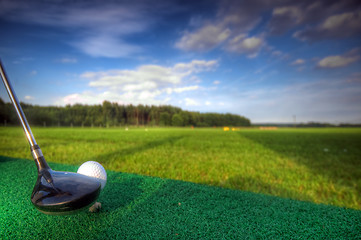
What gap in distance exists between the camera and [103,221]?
2092 mm

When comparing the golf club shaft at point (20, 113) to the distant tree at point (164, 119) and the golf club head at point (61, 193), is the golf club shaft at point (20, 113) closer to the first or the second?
the golf club head at point (61, 193)

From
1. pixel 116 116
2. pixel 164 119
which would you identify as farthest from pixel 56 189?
pixel 164 119

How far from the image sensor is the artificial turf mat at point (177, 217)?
1.94 m

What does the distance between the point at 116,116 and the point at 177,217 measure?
72188 millimetres

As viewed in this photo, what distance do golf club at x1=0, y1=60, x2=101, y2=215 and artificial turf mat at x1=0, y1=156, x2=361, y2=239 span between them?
0.59 meters

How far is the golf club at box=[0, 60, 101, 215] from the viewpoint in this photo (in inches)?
56.6

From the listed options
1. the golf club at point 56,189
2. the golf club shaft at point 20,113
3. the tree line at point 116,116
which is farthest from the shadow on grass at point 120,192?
the tree line at point 116,116

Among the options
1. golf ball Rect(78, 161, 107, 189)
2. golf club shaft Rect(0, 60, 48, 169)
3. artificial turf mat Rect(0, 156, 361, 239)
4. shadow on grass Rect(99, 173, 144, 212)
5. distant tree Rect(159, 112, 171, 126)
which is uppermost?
distant tree Rect(159, 112, 171, 126)

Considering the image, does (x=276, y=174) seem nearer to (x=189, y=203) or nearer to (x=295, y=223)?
(x=295, y=223)

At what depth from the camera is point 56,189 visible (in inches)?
58.8

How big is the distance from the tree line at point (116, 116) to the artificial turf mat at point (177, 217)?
49716 mm

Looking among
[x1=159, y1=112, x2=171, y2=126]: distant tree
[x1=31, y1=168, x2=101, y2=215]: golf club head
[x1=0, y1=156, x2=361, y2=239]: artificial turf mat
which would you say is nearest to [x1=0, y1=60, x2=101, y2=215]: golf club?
[x1=31, y1=168, x2=101, y2=215]: golf club head

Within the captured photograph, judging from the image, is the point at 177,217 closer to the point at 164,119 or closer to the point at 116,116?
the point at 116,116

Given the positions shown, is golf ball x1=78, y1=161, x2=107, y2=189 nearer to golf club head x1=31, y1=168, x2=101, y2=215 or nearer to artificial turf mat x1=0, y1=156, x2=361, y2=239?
artificial turf mat x1=0, y1=156, x2=361, y2=239
